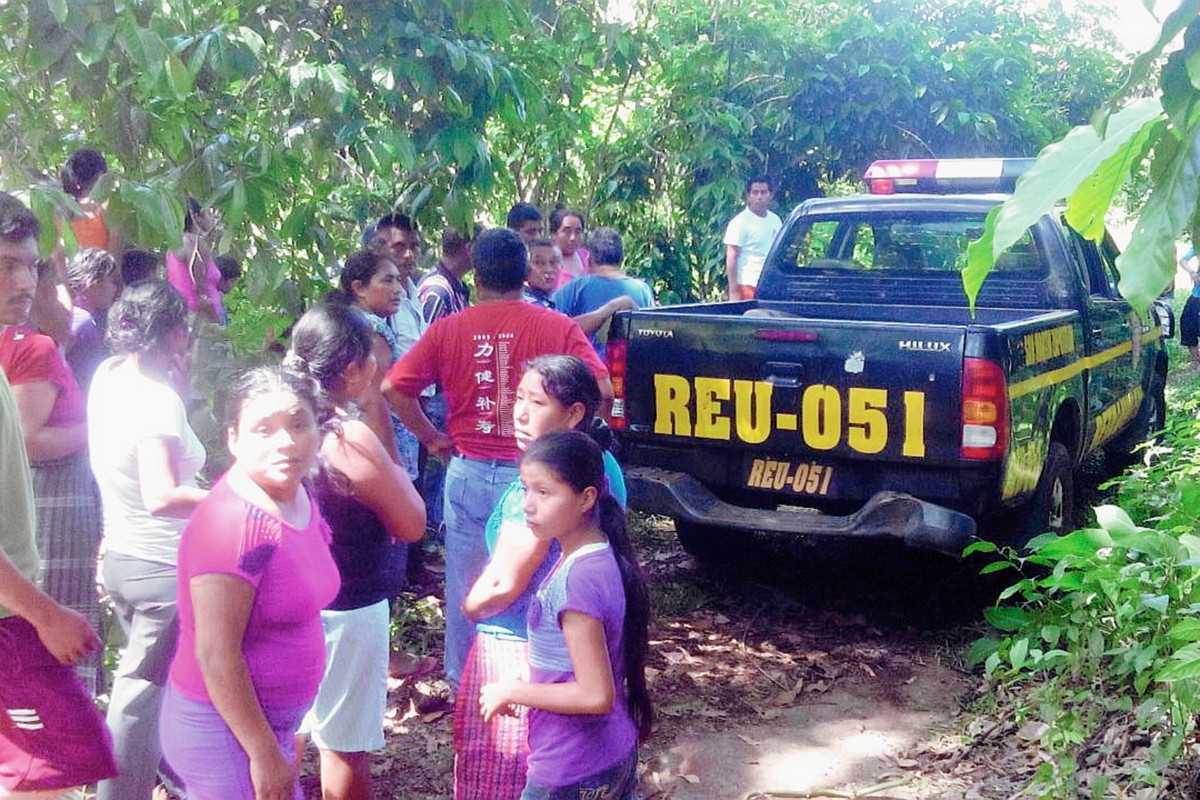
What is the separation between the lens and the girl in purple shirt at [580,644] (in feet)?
8.22

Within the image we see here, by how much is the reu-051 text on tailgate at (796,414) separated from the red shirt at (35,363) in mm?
2679

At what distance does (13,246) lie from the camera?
2781 millimetres

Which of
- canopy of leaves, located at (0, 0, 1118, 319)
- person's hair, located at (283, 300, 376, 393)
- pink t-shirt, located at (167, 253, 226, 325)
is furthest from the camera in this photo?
pink t-shirt, located at (167, 253, 226, 325)

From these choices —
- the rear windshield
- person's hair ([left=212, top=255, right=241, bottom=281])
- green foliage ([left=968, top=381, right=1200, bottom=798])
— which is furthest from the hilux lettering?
person's hair ([left=212, top=255, right=241, bottom=281])

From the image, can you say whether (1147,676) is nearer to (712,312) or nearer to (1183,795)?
(1183,795)

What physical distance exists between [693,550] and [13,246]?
13.3 feet

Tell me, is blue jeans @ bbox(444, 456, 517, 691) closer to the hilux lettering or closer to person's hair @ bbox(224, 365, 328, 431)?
person's hair @ bbox(224, 365, 328, 431)

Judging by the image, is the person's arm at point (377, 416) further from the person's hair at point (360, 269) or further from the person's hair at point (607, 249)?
the person's hair at point (607, 249)

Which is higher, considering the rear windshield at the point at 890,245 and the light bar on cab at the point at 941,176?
the light bar on cab at the point at 941,176

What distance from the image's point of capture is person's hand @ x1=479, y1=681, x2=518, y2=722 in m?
2.59

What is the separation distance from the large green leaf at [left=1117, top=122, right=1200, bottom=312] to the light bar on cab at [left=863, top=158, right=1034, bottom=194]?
6.27 metres

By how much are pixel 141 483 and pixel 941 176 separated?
5538 mm

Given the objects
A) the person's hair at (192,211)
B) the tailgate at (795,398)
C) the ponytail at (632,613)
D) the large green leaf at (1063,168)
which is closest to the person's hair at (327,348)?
the ponytail at (632,613)

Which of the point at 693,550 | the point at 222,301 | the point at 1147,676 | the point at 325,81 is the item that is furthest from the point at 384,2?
the point at 1147,676
